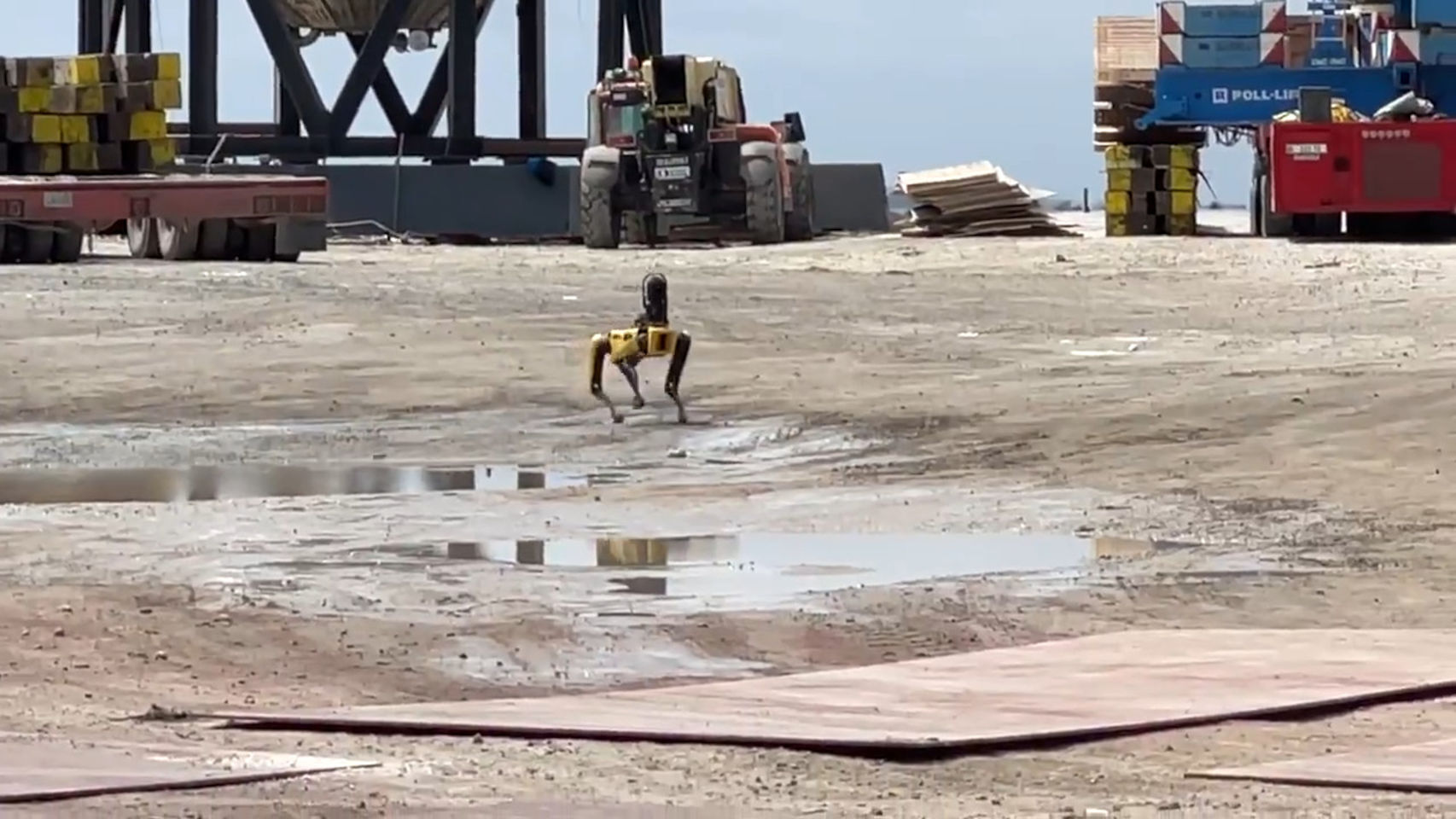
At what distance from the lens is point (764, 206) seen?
123 ft

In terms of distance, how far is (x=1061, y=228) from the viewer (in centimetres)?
4025

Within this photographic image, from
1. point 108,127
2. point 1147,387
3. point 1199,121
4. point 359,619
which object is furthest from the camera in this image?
point 108,127

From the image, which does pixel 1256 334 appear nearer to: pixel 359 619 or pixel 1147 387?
pixel 1147 387

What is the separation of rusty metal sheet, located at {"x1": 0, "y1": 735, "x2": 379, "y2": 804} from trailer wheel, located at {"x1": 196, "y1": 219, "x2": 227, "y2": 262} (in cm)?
2765

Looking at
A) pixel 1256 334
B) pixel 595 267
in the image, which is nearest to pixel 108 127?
pixel 595 267

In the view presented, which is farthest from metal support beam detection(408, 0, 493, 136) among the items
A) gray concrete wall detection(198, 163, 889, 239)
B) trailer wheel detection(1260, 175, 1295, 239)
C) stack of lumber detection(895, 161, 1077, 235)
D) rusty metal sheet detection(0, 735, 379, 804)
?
rusty metal sheet detection(0, 735, 379, 804)

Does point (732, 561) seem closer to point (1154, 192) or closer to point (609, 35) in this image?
point (1154, 192)

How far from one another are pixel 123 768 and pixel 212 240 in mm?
28235

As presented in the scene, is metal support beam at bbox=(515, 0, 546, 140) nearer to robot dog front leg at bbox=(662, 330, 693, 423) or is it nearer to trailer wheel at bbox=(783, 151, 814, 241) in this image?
trailer wheel at bbox=(783, 151, 814, 241)

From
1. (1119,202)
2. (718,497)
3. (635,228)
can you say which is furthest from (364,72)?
(718,497)

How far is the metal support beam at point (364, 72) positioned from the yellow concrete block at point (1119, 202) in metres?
16.9

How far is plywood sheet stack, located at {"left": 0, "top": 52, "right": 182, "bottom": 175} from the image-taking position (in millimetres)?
40750

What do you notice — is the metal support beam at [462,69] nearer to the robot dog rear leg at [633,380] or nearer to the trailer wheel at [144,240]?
the trailer wheel at [144,240]

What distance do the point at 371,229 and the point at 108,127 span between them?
387 cm
